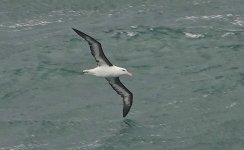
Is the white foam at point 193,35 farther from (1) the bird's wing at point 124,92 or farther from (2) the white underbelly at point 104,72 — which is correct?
(2) the white underbelly at point 104,72

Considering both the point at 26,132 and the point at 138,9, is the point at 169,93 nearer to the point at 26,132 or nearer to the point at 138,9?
the point at 26,132

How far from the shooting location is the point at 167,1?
67000 millimetres

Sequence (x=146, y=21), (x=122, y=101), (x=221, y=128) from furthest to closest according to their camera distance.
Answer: (x=146, y=21) → (x=122, y=101) → (x=221, y=128)

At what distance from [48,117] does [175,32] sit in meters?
12.9

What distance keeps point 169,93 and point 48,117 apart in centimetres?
688

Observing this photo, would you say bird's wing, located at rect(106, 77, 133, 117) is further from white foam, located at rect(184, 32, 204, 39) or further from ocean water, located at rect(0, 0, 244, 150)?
white foam, located at rect(184, 32, 204, 39)

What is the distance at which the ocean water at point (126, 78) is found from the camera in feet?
161

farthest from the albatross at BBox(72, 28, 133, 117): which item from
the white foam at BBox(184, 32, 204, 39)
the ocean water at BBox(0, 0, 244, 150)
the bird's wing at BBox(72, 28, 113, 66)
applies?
the white foam at BBox(184, 32, 204, 39)

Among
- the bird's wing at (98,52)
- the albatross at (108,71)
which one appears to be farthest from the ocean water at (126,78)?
the bird's wing at (98,52)

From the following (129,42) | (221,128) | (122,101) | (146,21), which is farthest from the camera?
(146,21)

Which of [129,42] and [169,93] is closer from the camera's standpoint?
[169,93]

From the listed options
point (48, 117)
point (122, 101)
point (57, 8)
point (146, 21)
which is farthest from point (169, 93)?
point (57, 8)

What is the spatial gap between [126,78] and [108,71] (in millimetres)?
A: 7506

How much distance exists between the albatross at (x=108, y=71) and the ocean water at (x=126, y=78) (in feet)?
3.49
